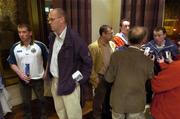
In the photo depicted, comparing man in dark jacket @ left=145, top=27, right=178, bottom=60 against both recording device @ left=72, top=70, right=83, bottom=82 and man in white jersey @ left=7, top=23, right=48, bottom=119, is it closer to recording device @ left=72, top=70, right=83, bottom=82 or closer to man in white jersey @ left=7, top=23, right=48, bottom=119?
recording device @ left=72, top=70, right=83, bottom=82

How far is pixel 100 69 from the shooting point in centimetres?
251

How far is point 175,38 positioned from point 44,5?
2084mm

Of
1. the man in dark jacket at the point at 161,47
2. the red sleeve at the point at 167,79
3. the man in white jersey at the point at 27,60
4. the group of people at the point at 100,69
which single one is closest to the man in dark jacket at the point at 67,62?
the group of people at the point at 100,69

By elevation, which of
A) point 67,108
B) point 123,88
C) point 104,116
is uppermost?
point 123,88

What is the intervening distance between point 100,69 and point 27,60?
0.88m

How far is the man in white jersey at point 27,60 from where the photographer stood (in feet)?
8.07

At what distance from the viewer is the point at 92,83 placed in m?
2.55

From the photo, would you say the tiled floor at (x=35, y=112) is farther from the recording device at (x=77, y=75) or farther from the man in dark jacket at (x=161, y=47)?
the man in dark jacket at (x=161, y=47)

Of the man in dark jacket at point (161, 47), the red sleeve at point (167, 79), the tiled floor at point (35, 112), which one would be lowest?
the tiled floor at point (35, 112)

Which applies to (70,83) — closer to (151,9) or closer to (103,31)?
(103,31)

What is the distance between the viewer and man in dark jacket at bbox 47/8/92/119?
201 cm

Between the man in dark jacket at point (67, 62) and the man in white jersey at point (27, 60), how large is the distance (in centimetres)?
39

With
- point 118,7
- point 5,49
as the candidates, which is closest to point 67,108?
point 5,49

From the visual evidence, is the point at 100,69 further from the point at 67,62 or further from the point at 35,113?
the point at 35,113
